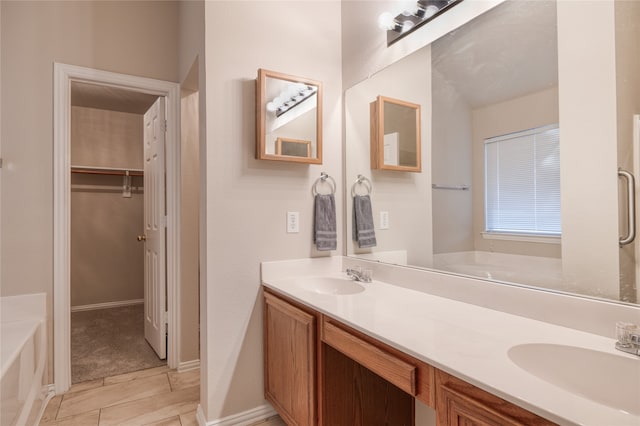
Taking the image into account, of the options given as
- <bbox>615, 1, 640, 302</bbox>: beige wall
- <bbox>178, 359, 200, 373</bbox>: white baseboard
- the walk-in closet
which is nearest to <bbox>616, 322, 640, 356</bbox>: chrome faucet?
<bbox>615, 1, 640, 302</bbox>: beige wall

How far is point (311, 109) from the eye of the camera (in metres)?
2.06

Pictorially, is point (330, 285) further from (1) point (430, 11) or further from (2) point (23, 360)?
(2) point (23, 360)

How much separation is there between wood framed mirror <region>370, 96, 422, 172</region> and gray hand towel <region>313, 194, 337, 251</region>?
1.20 feet

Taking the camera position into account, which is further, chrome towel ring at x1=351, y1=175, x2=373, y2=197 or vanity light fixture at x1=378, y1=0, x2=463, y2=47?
chrome towel ring at x1=351, y1=175, x2=373, y2=197

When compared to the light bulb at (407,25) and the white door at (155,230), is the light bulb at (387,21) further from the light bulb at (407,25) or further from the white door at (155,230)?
the white door at (155,230)

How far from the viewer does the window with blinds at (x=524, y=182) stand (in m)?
1.15

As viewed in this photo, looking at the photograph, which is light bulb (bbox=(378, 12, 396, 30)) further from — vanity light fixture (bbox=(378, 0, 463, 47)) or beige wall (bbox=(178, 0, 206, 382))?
beige wall (bbox=(178, 0, 206, 382))

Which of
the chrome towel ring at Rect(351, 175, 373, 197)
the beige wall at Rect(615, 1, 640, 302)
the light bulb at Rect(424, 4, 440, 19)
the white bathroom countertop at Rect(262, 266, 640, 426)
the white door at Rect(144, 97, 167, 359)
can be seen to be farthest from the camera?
the white door at Rect(144, 97, 167, 359)

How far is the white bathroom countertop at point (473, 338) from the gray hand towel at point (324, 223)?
1.57 feet

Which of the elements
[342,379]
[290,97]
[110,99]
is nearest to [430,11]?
[290,97]

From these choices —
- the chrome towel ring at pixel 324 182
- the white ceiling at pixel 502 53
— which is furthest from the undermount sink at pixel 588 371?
the chrome towel ring at pixel 324 182

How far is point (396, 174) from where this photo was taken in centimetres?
192

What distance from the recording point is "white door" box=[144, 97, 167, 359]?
264cm

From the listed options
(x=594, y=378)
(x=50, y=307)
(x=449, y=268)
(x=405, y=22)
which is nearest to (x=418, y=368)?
(x=594, y=378)
